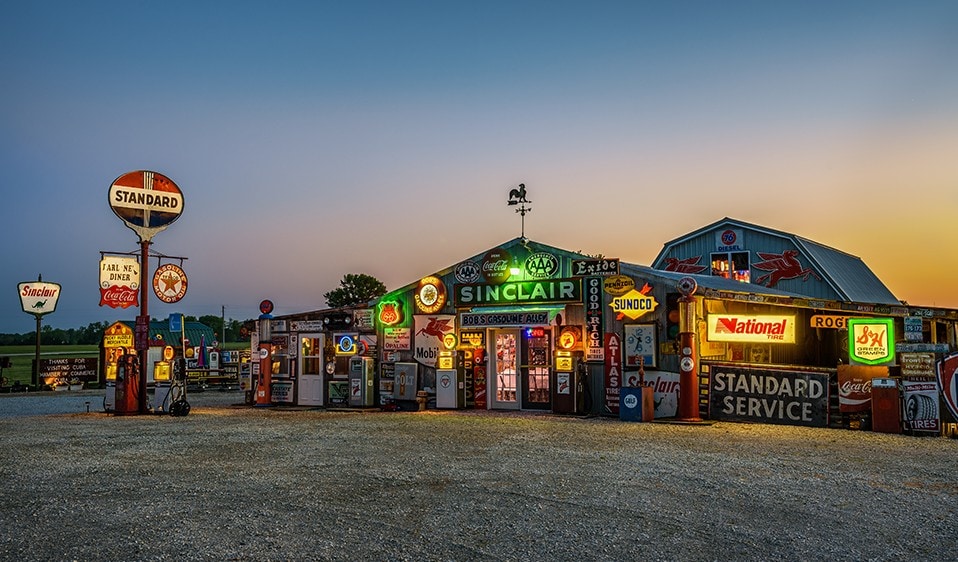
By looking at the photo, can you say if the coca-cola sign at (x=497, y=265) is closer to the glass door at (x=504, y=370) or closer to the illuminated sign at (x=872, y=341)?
the glass door at (x=504, y=370)

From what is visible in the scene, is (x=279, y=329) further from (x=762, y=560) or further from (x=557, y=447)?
(x=762, y=560)

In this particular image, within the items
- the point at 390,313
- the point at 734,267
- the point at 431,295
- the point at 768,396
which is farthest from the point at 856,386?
the point at 734,267

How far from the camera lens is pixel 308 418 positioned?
17438 millimetres

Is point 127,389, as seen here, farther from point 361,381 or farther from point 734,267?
point 734,267

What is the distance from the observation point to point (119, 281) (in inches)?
796

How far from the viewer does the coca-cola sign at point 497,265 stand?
19094mm

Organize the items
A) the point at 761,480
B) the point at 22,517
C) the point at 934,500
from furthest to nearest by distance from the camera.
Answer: the point at 761,480, the point at 934,500, the point at 22,517

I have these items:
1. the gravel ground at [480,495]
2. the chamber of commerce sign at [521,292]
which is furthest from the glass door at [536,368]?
the gravel ground at [480,495]

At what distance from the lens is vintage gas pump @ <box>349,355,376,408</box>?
801 inches

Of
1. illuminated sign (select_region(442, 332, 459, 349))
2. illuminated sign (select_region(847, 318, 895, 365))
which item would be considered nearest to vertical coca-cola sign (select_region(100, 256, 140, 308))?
illuminated sign (select_region(442, 332, 459, 349))

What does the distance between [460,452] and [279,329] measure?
39.2 feet

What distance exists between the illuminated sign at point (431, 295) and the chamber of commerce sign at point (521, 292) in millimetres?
532

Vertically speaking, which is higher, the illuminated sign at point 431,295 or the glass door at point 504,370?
the illuminated sign at point 431,295

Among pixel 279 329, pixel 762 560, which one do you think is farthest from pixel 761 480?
pixel 279 329
